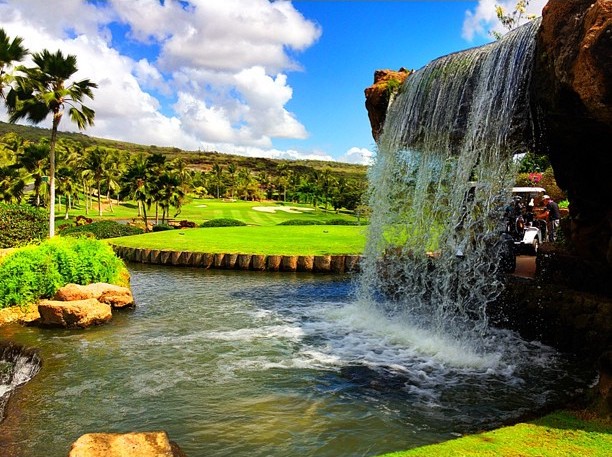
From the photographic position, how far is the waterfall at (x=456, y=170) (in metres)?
11.8

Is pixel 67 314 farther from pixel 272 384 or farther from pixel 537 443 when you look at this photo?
pixel 537 443

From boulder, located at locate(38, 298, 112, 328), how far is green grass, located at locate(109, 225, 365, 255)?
1181 centimetres

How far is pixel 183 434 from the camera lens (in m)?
7.19

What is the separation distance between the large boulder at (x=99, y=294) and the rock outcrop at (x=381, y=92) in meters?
10.4

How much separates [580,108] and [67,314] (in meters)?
12.8

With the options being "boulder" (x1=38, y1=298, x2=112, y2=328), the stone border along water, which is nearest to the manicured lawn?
the stone border along water

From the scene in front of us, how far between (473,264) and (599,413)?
23.0 feet

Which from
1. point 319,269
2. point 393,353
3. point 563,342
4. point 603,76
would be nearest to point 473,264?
point 563,342

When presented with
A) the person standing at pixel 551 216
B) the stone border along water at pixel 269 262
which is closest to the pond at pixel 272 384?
the person standing at pixel 551 216

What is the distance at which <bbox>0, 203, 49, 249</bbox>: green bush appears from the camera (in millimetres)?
23031

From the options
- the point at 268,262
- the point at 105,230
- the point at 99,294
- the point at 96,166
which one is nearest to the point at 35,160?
the point at 105,230

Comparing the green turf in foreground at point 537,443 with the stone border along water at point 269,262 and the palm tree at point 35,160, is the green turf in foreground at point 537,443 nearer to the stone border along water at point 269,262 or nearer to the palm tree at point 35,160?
the stone border along water at point 269,262

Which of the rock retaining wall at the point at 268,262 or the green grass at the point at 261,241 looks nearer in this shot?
the rock retaining wall at the point at 268,262

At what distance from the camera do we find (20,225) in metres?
23.9
